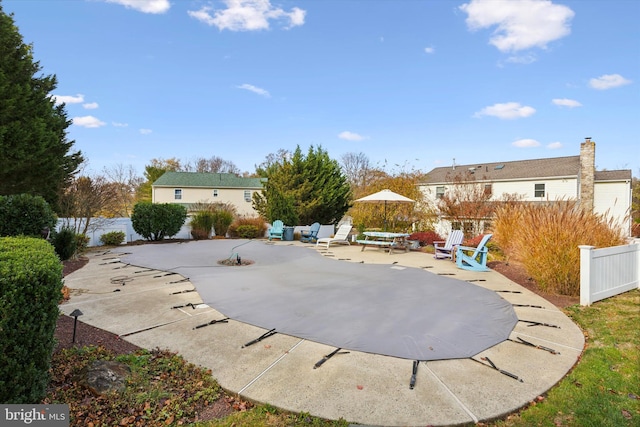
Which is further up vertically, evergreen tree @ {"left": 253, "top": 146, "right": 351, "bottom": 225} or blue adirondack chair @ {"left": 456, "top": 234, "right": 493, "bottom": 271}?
evergreen tree @ {"left": 253, "top": 146, "right": 351, "bottom": 225}

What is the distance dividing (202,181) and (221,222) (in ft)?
50.5

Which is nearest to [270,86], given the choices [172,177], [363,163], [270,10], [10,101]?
[270,10]

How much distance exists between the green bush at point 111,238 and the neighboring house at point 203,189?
14419mm

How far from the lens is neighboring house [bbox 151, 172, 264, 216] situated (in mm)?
27156

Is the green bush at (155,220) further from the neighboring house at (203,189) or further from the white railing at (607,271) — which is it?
the white railing at (607,271)

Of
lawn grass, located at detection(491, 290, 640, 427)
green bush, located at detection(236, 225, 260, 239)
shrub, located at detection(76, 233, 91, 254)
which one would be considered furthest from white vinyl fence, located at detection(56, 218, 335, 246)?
lawn grass, located at detection(491, 290, 640, 427)

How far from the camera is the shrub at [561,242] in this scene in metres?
5.34

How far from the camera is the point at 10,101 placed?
980 centimetres

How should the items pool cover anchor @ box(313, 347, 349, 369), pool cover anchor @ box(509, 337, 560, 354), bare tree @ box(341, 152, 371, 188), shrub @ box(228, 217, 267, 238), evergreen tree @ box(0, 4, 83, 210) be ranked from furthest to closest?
bare tree @ box(341, 152, 371, 188)
shrub @ box(228, 217, 267, 238)
evergreen tree @ box(0, 4, 83, 210)
pool cover anchor @ box(509, 337, 560, 354)
pool cover anchor @ box(313, 347, 349, 369)

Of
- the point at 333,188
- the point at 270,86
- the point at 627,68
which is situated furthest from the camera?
the point at 333,188

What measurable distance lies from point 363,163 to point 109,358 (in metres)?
36.1

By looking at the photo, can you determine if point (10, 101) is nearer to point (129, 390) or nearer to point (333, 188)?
point (129, 390)

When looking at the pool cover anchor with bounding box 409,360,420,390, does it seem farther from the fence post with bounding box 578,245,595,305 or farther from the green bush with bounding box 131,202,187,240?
the green bush with bounding box 131,202,187,240

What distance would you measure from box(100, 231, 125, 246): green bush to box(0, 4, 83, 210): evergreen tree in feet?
6.29
